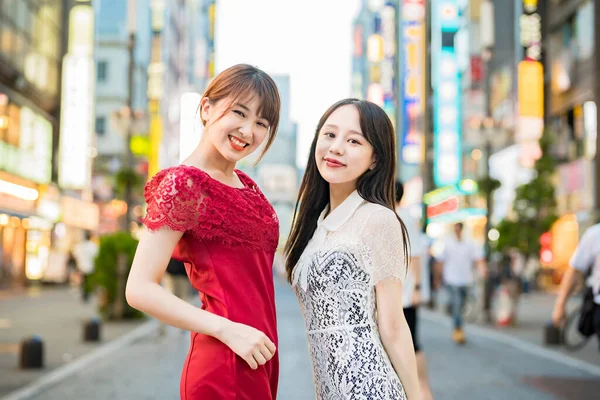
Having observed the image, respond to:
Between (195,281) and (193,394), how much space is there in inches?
→ 14.1

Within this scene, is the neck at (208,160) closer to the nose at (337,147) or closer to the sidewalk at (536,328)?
the nose at (337,147)

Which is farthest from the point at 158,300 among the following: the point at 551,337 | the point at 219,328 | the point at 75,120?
the point at 75,120

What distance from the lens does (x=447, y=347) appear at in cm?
1402

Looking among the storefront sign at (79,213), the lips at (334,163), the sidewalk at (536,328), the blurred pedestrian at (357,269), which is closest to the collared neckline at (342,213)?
the blurred pedestrian at (357,269)

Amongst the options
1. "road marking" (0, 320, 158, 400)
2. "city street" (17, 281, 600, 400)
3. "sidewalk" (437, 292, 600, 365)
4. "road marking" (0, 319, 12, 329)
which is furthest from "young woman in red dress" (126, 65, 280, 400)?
"road marking" (0, 319, 12, 329)

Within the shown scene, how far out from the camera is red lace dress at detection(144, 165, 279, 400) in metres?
2.64

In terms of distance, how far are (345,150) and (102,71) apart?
60429 mm

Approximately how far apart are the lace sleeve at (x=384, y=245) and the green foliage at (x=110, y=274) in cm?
1583

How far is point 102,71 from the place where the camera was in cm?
6112

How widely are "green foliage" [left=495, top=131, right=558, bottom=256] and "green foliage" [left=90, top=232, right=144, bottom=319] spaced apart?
16.6 m

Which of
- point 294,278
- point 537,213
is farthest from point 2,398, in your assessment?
point 537,213

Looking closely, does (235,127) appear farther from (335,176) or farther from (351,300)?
(351,300)

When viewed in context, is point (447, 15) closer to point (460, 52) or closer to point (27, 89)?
point (460, 52)

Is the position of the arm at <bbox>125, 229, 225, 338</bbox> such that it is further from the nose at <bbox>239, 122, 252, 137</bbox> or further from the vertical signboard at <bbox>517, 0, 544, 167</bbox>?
the vertical signboard at <bbox>517, 0, 544, 167</bbox>
